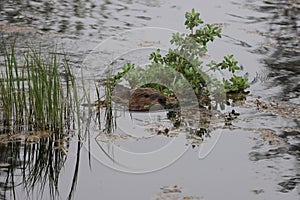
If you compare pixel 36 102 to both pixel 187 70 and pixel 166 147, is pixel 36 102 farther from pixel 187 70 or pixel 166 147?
pixel 187 70

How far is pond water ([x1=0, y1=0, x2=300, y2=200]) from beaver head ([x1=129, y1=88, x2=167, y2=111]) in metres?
0.15

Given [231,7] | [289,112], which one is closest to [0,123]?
[289,112]

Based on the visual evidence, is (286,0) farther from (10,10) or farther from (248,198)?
(248,198)

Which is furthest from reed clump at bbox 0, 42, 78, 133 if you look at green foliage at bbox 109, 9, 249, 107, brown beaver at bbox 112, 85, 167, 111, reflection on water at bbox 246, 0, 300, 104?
reflection on water at bbox 246, 0, 300, 104

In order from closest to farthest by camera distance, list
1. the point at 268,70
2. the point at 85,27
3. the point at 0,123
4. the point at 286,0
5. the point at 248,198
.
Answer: the point at 248,198 < the point at 0,123 < the point at 268,70 < the point at 85,27 < the point at 286,0

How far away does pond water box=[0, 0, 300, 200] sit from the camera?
419cm

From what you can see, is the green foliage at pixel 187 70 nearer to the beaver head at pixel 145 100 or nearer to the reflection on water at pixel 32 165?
the beaver head at pixel 145 100

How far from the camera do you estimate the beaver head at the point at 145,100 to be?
5531 mm

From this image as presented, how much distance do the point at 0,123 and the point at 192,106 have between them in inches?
64.2

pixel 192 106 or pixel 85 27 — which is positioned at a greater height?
pixel 85 27

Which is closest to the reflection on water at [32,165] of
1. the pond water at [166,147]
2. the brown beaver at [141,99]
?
the pond water at [166,147]

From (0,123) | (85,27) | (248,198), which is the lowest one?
(248,198)

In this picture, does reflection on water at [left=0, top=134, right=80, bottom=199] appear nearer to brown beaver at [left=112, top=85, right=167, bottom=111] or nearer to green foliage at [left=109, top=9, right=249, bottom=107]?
A: brown beaver at [left=112, top=85, right=167, bottom=111]

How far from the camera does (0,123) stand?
4930mm
